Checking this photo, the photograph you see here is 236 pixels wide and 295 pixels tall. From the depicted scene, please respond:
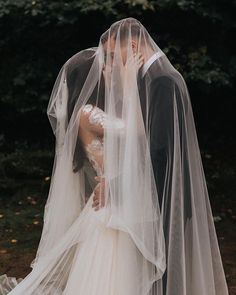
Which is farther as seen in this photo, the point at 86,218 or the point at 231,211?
the point at 231,211

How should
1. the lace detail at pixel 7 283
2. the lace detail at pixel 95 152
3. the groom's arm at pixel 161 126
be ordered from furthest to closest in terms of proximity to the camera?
the lace detail at pixel 7 283 < the lace detail at pixel 95 152 < the groom's arm at pixel 161 126

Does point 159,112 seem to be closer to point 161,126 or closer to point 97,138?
point 161,126

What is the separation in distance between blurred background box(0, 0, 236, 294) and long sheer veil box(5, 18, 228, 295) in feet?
6.21

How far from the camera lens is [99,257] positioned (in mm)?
3109

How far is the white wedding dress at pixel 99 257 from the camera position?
9.93 feet

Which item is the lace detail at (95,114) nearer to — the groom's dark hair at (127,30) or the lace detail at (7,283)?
the groom's dark hair at (127,30)

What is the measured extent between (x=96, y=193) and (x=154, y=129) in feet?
1.52

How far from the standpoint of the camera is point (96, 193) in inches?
123

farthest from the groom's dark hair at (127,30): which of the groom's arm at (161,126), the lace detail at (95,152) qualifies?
the lace detail at (95,152)

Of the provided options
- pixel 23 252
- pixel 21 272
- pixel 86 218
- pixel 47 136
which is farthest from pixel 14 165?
pixel 86 218

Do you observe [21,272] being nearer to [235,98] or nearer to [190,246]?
[190,246]

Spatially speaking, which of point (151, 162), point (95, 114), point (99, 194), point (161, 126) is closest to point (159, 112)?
point (161, 126)

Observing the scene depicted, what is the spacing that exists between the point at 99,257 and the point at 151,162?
0.56 meters

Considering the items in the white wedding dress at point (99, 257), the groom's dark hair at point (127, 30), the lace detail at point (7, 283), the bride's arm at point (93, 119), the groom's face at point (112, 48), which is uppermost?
the groom's dark hair at point (127, 30)
